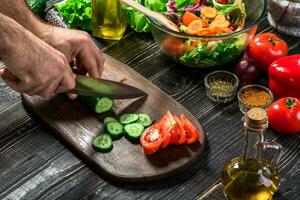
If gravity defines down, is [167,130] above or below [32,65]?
below

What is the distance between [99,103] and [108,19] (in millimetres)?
393

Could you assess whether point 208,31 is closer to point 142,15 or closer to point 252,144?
point 142,15

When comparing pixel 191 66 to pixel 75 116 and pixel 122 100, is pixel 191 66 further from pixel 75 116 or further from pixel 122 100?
pixel 75 116

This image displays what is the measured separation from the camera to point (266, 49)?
173 centimetres

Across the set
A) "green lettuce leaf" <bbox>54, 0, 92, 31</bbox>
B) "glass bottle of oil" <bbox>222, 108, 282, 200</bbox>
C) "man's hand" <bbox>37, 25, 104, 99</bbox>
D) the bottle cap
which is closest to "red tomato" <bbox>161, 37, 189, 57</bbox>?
"man's hand" <bbox>37, 25, 104, 99</bbox>

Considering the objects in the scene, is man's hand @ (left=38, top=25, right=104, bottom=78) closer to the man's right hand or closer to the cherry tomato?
the man's right hand

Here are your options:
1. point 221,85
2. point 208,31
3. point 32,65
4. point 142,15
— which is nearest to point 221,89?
point 221,85

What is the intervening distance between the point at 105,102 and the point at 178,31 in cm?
31

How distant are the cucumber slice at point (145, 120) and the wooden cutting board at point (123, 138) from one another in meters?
0.03

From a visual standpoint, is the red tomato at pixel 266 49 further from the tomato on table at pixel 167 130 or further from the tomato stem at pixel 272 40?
the tomato on table at pixel 167 130

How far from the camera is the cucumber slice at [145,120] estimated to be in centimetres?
154

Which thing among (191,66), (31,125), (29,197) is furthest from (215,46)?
(29,197)

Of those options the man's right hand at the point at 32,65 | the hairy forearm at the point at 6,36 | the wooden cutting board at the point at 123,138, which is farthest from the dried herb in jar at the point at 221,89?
the hairy forearm at the point at 6,36

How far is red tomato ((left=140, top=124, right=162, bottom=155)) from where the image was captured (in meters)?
1.44
